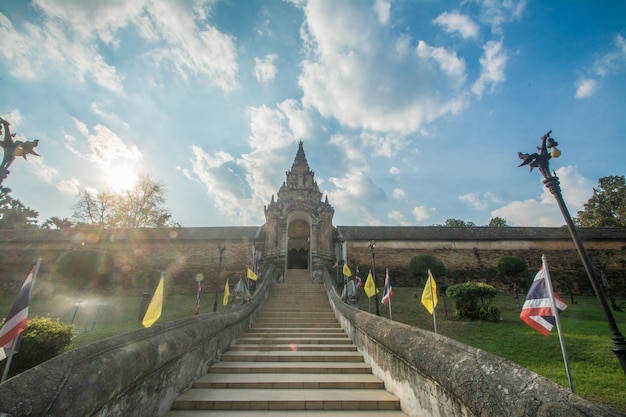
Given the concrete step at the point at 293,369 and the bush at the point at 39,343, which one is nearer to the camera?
the concrete step at the point at 293,369

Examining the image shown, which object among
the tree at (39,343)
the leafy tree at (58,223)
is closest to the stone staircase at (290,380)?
the tree at (39,343)

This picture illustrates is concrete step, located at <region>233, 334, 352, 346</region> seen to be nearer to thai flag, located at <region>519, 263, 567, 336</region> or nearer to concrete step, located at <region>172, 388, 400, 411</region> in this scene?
concrete step, located at <region>172, 388, 400, 411</region>

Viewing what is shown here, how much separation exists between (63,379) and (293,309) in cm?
1075

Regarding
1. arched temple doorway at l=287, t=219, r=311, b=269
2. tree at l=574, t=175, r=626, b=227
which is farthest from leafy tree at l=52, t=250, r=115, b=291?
tree at l=574, t=175, r=626, b=227

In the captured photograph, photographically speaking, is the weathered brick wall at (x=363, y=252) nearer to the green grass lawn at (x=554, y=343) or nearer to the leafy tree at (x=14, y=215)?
the green grass lawn at (x=554, y=343)

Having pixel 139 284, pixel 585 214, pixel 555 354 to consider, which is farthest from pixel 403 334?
pixel 585 214

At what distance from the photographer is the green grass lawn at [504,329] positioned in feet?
20.5

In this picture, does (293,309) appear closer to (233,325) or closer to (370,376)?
(233,325)

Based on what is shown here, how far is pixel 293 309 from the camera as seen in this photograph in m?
12.4

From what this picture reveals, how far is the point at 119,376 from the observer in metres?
2.80

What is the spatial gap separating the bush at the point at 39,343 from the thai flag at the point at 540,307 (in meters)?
10.3

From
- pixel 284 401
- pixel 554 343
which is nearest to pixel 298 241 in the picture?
pixel 554 343

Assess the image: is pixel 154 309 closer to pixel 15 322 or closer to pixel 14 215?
pixel 15 322

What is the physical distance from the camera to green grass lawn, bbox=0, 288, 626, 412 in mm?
6258
